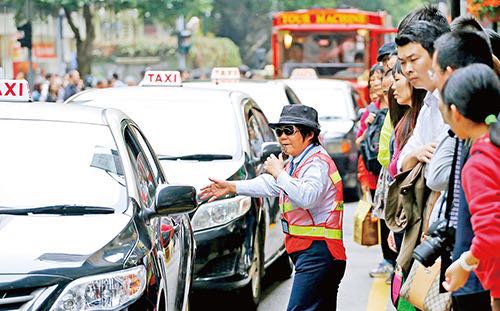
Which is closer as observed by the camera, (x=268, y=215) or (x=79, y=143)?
(x=79, y=143)

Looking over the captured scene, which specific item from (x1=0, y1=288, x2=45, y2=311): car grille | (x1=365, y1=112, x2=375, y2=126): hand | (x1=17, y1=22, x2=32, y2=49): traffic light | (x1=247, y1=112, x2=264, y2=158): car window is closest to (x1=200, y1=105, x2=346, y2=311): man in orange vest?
(x1=0, y1=288, x2=45, y2=311): car grille

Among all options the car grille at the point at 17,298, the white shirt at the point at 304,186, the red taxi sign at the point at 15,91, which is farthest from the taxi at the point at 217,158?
the car grille at the point at 17,298

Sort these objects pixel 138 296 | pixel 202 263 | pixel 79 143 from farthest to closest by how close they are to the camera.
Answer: pixel 202 263
pixel 79 143
pixel 138 296

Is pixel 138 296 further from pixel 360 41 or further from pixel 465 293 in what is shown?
pixel 360 41

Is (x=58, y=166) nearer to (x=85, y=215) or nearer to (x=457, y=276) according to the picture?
(x=85, y=215)

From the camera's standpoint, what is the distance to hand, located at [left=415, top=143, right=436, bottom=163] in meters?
5.92

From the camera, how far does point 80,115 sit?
22.2ft

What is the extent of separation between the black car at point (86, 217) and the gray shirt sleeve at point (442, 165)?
1326 millimetres

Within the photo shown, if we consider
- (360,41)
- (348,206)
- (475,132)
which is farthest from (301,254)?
(360,41)

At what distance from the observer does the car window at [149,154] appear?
23.7 ft

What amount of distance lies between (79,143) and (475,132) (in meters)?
2.60

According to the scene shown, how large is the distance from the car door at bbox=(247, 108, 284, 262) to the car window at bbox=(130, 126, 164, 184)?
87.7 inches

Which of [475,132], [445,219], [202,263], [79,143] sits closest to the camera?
[475,132]

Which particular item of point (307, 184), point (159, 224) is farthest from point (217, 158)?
point (159, 224)
